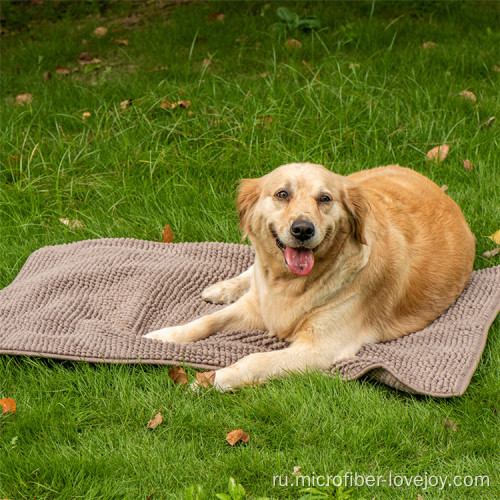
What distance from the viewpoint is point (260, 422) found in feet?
9.64

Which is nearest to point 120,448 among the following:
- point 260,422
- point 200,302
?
point 260,422

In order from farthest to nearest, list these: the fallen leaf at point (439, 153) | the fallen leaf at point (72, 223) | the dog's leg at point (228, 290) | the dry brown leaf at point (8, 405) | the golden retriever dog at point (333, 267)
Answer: the fallen leaf at point (439, 153) < the fallen leaf at point (72, 223) < the dog's leg at point (228, 290) < the golden retriever dog at point (333, 267) < the dry brown leaf at point (8, 405)

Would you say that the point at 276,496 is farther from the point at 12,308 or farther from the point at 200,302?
the point at 12,308

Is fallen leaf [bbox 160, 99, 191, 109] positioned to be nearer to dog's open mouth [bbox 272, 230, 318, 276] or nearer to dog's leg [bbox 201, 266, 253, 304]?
dog's leg [bbox 201, 266, 253, 304]

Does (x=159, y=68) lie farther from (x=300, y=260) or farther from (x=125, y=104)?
(x=300, y=260)

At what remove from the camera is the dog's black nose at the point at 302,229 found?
3.10 meters

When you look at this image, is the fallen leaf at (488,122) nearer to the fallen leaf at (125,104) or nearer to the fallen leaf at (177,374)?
the fallen leaf at (125,104)

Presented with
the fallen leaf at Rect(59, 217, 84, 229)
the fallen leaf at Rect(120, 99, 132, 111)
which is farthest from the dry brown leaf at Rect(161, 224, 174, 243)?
the fallen leaf at Rect(120, 99, 132, 111)

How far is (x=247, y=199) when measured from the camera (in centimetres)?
348

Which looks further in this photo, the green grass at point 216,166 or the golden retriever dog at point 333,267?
the golden retriever dog at point 333,267

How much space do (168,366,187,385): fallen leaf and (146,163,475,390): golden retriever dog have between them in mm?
210

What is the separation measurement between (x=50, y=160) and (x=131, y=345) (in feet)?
7.74

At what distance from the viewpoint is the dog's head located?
3166mm

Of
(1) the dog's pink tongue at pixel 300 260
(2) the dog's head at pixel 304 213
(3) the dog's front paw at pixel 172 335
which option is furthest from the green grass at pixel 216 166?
(2) the dog's head at pixel 304 213
